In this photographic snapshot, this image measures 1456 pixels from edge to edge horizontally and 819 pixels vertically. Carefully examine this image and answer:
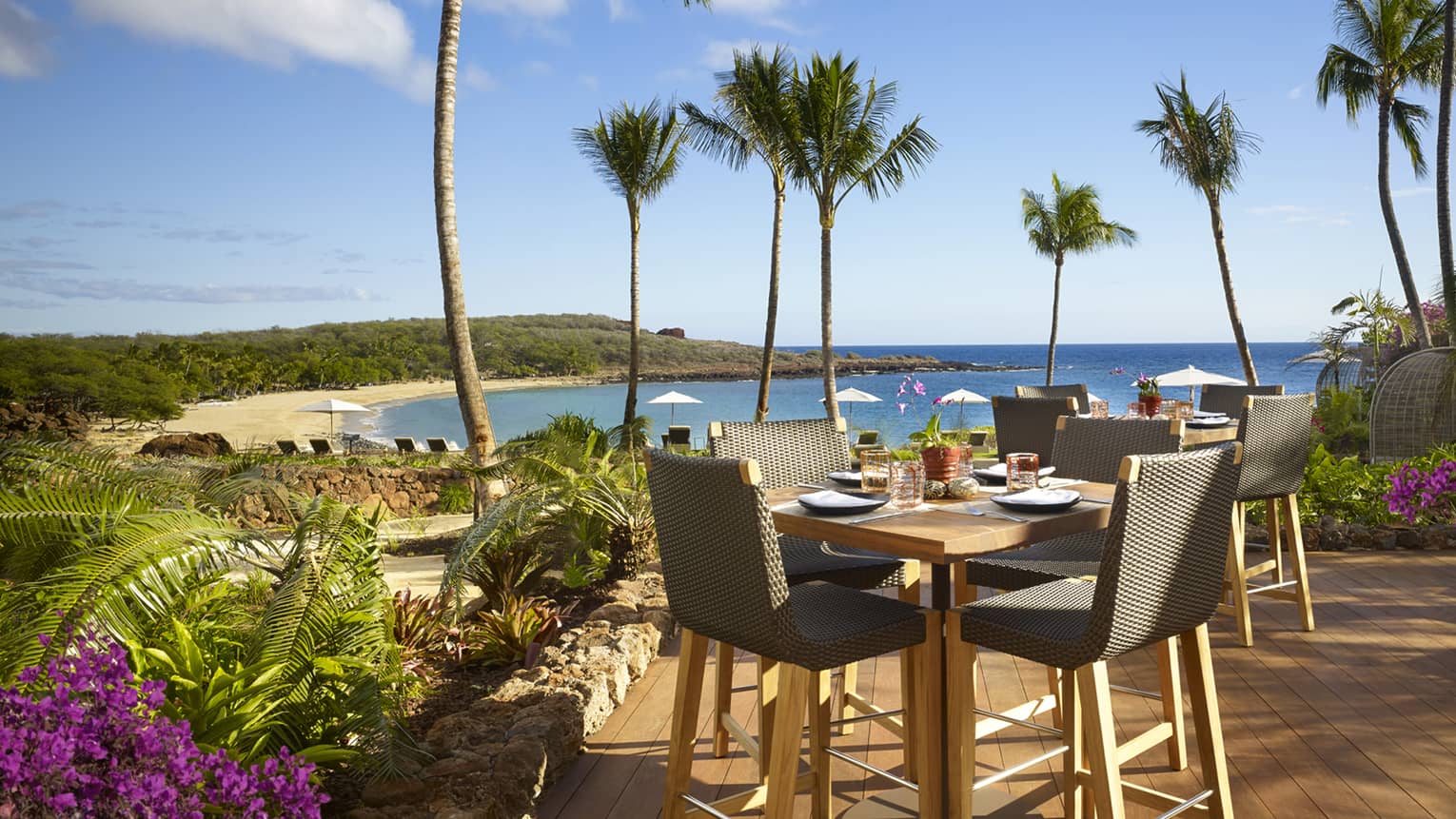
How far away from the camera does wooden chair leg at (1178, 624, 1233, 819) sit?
7.08ft

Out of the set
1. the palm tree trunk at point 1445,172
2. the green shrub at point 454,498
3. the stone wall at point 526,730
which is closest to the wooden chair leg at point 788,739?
the stone wall at point 526,730

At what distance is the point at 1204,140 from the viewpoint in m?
13.7

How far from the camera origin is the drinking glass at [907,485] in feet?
7.40

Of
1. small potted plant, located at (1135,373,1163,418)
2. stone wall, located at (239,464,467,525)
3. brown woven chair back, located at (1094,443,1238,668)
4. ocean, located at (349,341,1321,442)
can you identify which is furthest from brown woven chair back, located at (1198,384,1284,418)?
ocean, located at (349,341,1321,442)

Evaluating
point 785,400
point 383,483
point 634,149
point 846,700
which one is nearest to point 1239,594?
point 846,700

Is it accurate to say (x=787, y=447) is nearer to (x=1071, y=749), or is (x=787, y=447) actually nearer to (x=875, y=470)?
(x=875, y=470)

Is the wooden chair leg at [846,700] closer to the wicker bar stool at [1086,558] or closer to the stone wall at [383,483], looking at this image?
the wicker bar stool at [1086,558]

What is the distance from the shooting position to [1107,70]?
46.3 feet

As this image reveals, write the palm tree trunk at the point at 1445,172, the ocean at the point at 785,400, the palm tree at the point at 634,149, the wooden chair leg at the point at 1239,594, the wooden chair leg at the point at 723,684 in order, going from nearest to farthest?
1. the wooden chair leg at the point at 723,684
2. the wooden chair leg at the point at 1239,594
3. the palm tree trunk at the point at 1445,172
4. the palm tree at the point at 634,149
5. the ocean at the point at 785,400

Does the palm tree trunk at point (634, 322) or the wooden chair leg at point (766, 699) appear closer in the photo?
the wooden chair leg at point (766, 699)

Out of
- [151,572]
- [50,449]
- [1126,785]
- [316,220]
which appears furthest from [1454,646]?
[316,220]

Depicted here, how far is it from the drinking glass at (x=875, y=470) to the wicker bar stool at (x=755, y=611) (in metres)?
0.36

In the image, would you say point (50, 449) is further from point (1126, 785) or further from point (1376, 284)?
point (1376, 284)

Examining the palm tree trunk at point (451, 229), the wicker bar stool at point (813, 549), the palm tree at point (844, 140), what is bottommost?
the wicker bar stool at point (813, 549)
